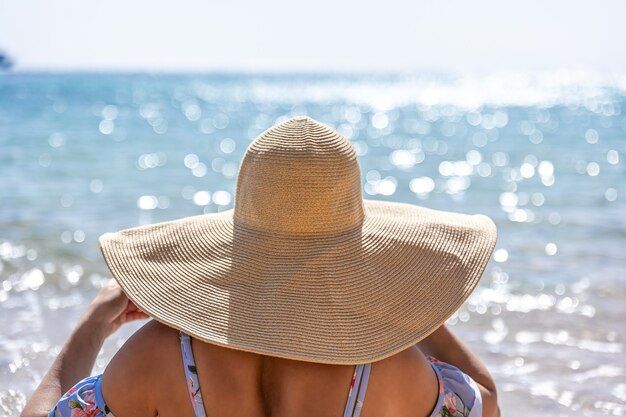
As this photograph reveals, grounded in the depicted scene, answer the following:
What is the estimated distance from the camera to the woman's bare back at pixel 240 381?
1574mm

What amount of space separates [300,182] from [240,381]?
417mm

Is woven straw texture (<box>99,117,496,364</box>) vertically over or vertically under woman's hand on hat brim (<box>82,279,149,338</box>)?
over

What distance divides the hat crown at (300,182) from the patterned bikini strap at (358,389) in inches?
11.9

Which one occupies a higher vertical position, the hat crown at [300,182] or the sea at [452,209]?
the hat crown at [300,182]

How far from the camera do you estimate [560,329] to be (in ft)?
12.7

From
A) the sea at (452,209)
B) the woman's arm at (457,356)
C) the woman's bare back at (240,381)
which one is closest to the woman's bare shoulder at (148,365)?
the woman's bare back at (240,381)

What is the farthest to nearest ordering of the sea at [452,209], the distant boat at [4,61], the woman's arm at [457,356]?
the distant boat at [4,61] < the sea at [452,209] < the woman's arm at [457,356]

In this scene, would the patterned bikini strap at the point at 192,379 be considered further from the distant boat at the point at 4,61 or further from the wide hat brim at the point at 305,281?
Result: the distant boat at the point at 4,61

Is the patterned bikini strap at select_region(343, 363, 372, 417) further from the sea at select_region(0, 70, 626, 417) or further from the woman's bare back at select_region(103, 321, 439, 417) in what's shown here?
the sea at select_region(0, 70, 626, 417)

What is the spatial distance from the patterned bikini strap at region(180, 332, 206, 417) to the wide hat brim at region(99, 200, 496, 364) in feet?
0.23

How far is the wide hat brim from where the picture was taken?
156 cm

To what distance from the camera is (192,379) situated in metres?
1.61

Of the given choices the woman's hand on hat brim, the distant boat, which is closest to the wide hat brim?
the woman's hand on hat brim

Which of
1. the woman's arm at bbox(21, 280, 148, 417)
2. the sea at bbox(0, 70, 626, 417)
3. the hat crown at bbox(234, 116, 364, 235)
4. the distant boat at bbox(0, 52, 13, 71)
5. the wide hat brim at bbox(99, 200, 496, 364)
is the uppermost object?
the hat crown at bbox(234, 116, 364, 235)
